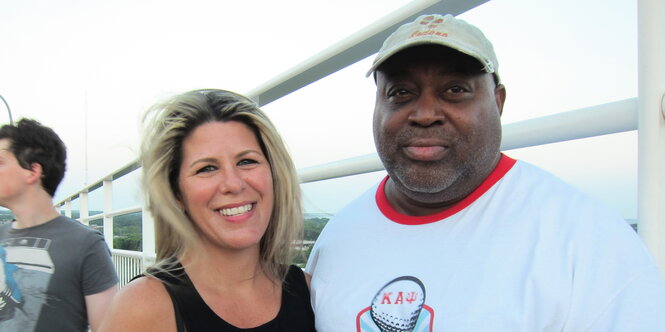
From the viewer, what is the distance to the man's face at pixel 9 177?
8.38ft

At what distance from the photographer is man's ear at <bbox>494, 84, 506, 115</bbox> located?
4.77 ft

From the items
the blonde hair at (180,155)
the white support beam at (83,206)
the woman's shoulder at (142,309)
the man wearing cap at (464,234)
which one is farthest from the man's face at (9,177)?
the white support beam at (83,206)

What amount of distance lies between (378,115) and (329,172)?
0.48 m

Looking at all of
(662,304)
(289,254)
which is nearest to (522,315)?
(662,304)

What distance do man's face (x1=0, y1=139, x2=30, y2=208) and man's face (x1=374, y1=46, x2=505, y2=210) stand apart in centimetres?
220

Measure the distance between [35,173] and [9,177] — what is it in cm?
12

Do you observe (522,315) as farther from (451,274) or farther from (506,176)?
(506,176)

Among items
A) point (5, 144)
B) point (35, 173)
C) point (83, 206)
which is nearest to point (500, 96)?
point (35, 173)

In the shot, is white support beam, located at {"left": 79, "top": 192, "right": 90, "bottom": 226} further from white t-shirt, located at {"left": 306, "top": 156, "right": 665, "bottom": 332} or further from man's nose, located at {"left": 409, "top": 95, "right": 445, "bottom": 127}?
man's nose, located at {"left": 409, "top": 95, "right": 445, "bottom": 127}

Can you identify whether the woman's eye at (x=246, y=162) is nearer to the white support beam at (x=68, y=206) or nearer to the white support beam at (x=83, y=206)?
the white support beam at (x=83, y=206)

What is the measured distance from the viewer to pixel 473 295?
3.93 ft

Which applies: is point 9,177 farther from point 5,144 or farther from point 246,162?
point 246,162

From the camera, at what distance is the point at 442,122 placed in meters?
1.36

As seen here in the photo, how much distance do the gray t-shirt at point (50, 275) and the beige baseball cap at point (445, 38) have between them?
1.90m
